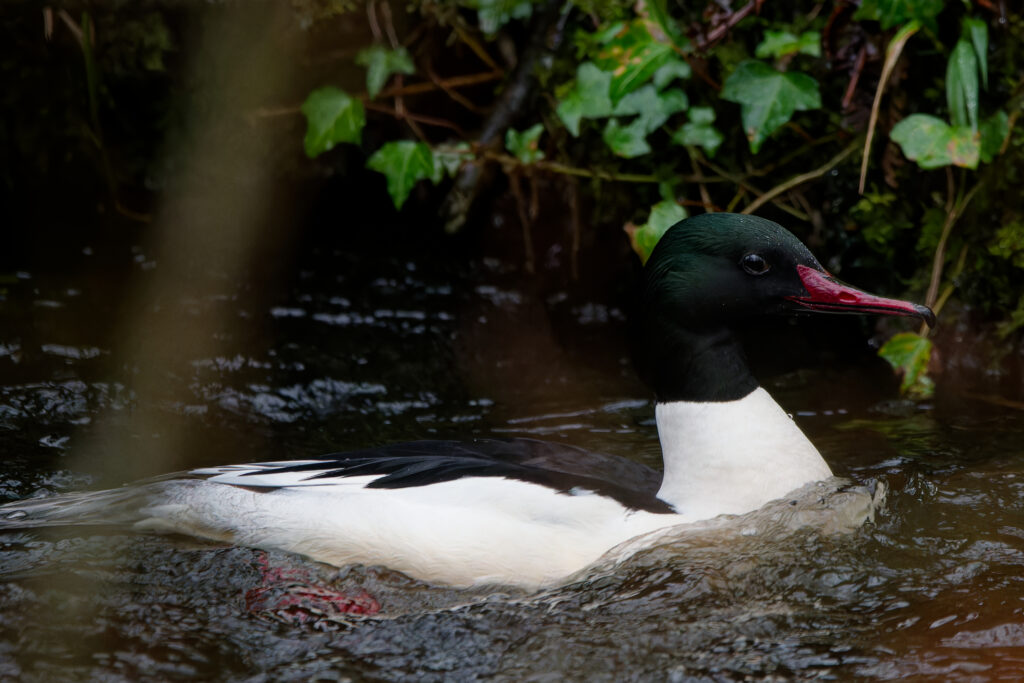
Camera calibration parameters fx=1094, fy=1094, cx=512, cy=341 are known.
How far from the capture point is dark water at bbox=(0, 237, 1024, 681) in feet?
9.00

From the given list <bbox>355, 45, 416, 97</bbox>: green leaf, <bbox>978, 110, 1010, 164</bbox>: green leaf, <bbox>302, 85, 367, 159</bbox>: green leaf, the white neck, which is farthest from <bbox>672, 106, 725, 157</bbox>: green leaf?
the white neck

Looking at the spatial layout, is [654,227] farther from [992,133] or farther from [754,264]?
[992,133]

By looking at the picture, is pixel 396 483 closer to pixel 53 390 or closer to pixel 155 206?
pixel 53 390

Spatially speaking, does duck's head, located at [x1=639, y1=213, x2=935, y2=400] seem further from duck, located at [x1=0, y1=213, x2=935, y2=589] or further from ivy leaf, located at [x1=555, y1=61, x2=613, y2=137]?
ivy leaf, located at [x1=555, y1=61, x2=613, y2=137]

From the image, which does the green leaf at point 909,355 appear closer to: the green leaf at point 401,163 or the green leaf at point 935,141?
the green leaf at point 935,141

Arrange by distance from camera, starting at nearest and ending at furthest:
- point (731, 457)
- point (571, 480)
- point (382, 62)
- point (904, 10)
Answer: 1. point (571, 480)
2. point (731, 457)
3. point (904, 10)
4. point (382, 62)

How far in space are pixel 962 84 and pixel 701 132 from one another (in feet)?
3.58

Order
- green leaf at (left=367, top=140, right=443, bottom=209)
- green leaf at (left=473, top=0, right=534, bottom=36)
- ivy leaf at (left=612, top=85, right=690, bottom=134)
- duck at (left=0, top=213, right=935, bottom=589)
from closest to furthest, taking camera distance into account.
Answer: duck at (left=0, top=213, right=935, bottom=589), ivy leaf at (left=612, top=85, right=690, bottom=134), green leaf at (left=367, top=140, right=443, bottom=209), green leaf at (left=473, top=0, right=534, bottom=36)

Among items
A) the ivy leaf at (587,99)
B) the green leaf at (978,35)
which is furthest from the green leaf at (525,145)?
the green leaf at (978,35)

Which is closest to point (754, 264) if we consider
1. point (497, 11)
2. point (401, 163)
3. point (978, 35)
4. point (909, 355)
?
point (909, 355)

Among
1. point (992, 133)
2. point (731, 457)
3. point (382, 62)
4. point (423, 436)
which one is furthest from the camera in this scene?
point (382, 62)

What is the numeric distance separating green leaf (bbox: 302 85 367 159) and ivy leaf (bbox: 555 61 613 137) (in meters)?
0.97

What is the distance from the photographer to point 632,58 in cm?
454

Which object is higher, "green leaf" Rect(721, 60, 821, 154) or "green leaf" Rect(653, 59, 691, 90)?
"green leaf" Rect(653, 59, 691, 90)
